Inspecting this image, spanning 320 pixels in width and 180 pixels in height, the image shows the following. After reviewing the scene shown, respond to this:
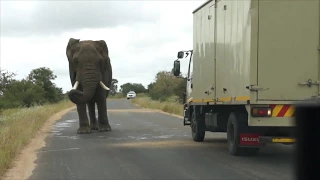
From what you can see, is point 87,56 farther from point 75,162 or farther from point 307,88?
point 307,88

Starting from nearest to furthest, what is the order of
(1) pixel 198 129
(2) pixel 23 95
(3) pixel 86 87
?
(1) pixel 198 129 → (3) pixel 86 87 → (2) pixel 23 95

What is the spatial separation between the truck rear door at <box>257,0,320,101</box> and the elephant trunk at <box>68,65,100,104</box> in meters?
9.14

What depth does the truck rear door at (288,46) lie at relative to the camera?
1037cm

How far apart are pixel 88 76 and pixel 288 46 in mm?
9472

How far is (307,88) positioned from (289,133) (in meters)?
1.14

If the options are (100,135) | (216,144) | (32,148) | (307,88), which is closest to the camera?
(307,88)

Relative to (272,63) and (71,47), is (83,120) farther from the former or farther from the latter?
(272,63)

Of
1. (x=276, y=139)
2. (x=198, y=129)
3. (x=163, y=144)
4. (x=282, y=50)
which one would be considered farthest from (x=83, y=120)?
(x=282, y=50)

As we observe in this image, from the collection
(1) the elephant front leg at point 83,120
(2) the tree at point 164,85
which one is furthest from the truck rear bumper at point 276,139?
(2) the tree at point 164,85

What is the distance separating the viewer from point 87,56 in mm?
18594

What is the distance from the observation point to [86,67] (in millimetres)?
18484

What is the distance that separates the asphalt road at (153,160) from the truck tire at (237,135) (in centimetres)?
23

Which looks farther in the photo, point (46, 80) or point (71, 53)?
point (46, 80)

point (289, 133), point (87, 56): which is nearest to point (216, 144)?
point (289, 133)
